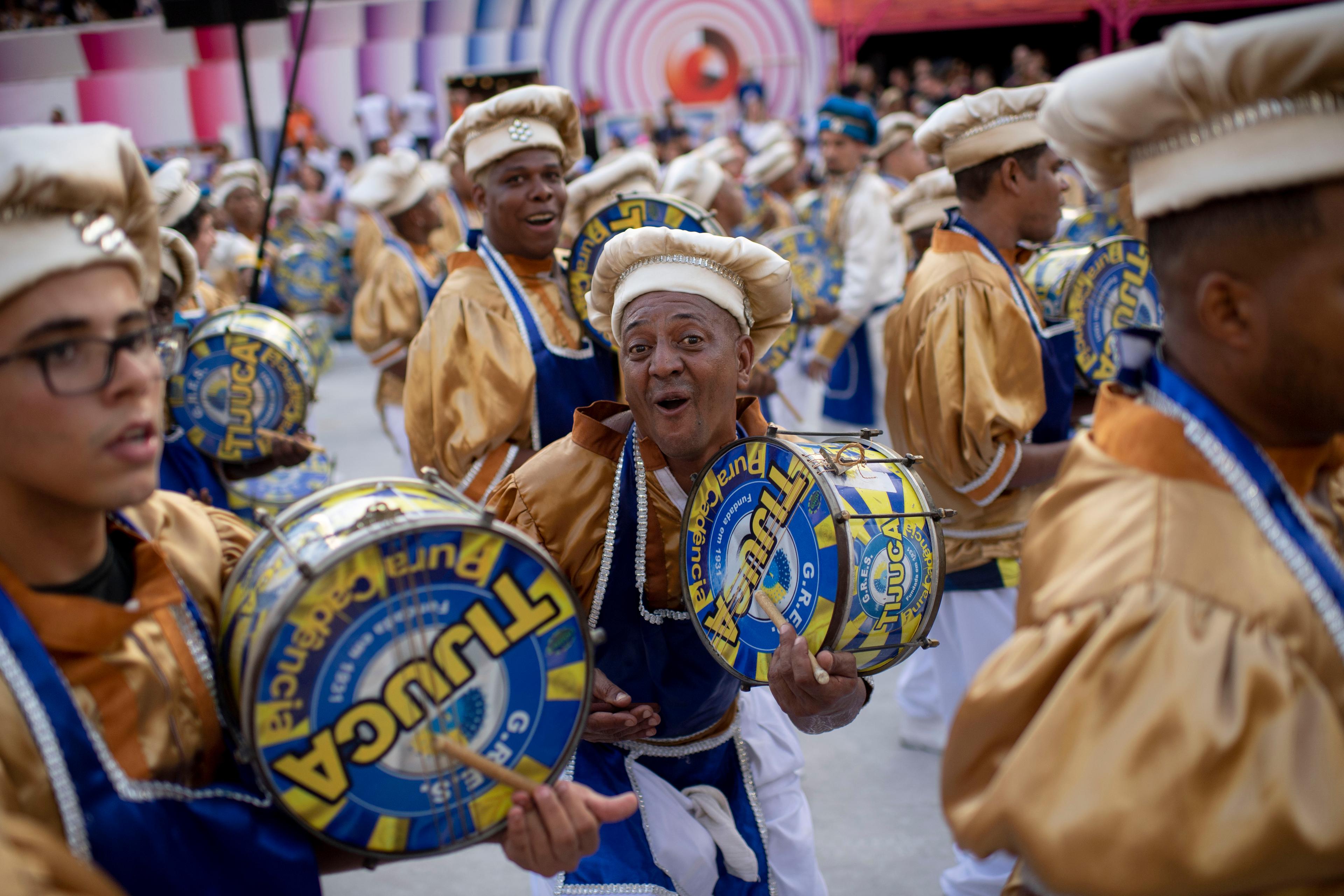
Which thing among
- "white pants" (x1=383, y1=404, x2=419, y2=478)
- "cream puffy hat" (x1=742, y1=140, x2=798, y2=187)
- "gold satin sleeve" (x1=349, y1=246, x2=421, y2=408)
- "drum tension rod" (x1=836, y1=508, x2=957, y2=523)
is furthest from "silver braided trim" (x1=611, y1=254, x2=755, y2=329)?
"cream puffy hat" (x1=742, y1=140, x2=798, y2=187)

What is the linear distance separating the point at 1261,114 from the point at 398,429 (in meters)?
4.97

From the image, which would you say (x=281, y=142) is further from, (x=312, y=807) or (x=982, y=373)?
(x=312, y=807)

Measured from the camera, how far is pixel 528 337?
348cm

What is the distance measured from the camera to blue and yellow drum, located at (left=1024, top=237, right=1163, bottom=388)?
3.53m

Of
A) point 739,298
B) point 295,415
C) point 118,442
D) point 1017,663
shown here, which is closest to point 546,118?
point 295,415

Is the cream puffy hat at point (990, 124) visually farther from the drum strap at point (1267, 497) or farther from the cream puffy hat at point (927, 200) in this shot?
the drum strap at point (1267, 497)

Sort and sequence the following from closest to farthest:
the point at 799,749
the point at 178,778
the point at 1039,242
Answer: the point at 178,778, the point at 799,749, the point at 1039,242

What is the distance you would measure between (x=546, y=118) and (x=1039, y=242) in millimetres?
1689

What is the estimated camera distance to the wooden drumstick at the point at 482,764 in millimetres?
1477

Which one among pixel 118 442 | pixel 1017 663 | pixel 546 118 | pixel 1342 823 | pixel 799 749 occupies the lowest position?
pixel 799 749

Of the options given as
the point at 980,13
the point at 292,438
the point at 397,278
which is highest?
the point at 980,13

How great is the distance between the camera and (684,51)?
2048 cm

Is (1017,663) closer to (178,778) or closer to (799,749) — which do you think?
(178,778)

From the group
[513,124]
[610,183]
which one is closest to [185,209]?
[513,124]
